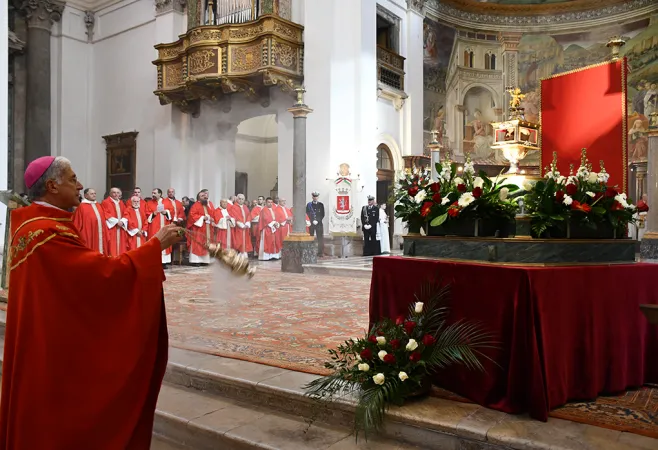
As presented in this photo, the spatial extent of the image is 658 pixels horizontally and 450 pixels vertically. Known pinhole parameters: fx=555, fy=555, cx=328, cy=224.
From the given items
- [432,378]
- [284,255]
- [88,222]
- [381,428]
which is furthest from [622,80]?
[88,222]

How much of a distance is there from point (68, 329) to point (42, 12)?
19669 millimetres

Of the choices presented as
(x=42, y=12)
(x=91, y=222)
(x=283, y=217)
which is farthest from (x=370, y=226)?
(x=42, y=12)

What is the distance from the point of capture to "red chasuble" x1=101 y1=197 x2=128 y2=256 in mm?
11586

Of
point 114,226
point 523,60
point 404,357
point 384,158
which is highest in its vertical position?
point 523,60

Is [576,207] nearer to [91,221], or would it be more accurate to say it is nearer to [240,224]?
[91,221]

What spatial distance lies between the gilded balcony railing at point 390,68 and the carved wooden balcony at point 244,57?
263 centimetres

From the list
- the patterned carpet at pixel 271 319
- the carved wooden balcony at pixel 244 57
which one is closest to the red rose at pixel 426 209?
the patterned carpet at pixel 271 319

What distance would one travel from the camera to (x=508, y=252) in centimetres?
341

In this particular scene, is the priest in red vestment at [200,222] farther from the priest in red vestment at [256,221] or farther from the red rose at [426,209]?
the red rose at [426,209]

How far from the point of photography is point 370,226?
1398 cm

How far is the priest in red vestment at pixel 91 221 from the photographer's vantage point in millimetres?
10812

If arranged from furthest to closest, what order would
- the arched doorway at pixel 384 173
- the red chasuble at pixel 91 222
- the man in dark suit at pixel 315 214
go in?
the arched doorway at pixel 384 173
the man in dark suit at pixel 315 214
the red chasuble at pixel 91 222

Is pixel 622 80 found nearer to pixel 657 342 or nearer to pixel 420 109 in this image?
pixel 657 342

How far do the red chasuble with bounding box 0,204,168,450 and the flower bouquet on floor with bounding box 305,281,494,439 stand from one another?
1191 mm
